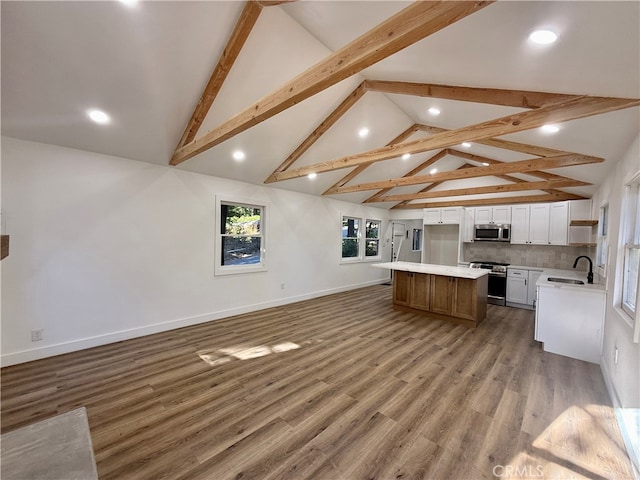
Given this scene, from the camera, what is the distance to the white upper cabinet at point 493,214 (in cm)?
614

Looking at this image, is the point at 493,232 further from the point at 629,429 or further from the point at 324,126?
the point at 629,429

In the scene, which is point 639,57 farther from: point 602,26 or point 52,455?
point 52,455

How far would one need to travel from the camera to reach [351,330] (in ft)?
13.9

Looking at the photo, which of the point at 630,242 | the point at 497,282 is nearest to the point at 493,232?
the point at 497,282

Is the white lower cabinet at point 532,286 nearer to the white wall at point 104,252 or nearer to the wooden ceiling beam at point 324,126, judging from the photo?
the wooden ceiling beam at point 324,126

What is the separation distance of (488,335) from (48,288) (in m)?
5.99

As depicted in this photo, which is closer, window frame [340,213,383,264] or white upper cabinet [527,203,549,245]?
white upper cabinet [527,203,549,245]

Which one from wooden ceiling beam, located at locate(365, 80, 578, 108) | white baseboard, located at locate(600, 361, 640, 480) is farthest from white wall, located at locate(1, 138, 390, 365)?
white baseboard, located at locate(600, 361, 640, 480)

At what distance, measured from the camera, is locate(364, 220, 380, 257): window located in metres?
8.27

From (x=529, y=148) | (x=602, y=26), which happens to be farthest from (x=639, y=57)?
(x=529, y=148)

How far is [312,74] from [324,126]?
2258 millimetres

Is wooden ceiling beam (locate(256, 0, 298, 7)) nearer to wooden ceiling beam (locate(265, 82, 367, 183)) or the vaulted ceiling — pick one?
the vaulted ceiling

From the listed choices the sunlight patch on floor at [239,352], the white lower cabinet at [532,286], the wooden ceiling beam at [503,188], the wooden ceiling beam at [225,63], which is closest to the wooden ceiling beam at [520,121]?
the wooden ceiling beam at [225,63]

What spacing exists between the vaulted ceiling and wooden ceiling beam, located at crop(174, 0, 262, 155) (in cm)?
1
